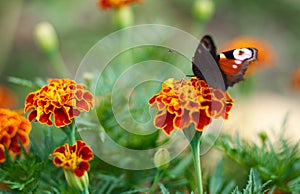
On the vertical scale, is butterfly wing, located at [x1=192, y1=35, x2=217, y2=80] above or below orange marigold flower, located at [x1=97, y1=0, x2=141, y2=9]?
below

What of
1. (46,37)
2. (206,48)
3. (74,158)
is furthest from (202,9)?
(74,158)

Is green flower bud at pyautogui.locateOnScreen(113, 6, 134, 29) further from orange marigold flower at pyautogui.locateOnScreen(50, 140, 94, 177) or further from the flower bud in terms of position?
orange marigold flower at pyautogui.locateOnScreen(50, 140, 94, 177)

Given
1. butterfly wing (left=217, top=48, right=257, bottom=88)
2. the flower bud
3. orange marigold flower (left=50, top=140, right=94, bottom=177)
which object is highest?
the flower bud

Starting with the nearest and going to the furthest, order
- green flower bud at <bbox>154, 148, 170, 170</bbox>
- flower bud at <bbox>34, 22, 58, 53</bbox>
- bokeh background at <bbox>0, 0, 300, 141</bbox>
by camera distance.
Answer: green flower bud at <bbox>154, 148, 170, 170</bbox> → flower bud at <bbox>34, 22, 58, 53</bbox> → bokeh background at <bbox>0, 0, 300, 141</bbox>

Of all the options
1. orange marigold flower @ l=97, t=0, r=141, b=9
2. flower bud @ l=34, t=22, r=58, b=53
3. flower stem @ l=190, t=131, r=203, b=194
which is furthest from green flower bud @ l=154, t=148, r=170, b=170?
flower bud @ l=34, t=22, r=58, b=53

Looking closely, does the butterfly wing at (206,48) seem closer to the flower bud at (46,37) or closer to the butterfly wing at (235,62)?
the butterfly wing at (235,62)

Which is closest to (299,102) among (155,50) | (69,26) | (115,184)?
(69,26)

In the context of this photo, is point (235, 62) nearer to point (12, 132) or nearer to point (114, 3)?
point (12, 132)
